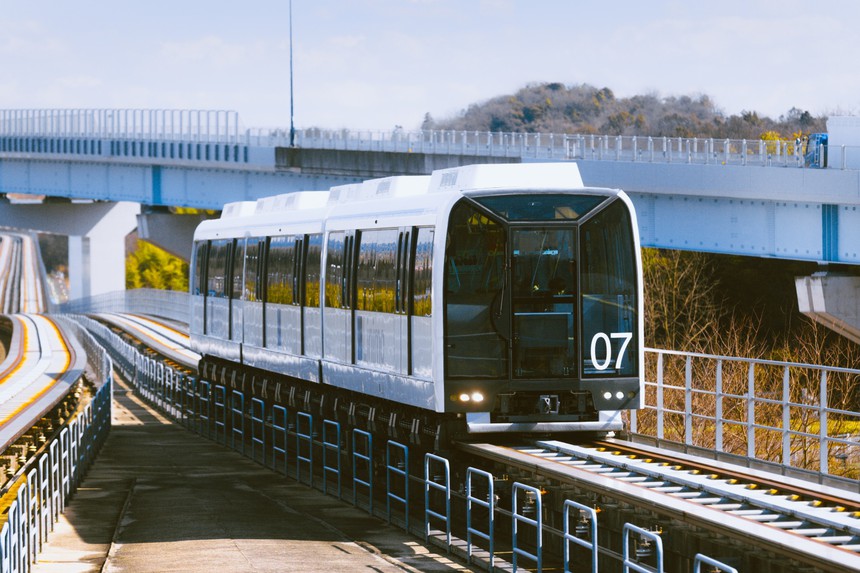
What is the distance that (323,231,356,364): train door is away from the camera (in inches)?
838

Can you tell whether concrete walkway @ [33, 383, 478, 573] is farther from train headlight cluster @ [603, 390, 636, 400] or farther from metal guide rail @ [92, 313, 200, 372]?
metal guide rail @ [92, 313, 200, 372]

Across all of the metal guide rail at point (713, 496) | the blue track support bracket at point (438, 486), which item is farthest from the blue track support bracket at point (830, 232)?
the metal guide rail at point (713, 496)

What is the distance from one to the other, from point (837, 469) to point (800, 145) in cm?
1074

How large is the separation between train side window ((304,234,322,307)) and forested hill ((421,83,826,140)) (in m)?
88.6

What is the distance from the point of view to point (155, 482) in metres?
22.9

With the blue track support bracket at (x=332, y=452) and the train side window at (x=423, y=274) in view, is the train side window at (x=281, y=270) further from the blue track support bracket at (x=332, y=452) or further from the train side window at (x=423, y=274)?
the train side window at (x=423, y=274)

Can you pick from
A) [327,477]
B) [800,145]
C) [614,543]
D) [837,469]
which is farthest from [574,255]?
[800,145]

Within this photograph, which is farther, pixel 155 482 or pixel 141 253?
pixel 141 253

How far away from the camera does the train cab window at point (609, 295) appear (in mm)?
17203

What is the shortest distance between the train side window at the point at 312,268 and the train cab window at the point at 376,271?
2156 mm

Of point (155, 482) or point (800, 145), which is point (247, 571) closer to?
point (155, 482)

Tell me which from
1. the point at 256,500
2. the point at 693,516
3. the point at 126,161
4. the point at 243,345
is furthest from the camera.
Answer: the point at 126,161

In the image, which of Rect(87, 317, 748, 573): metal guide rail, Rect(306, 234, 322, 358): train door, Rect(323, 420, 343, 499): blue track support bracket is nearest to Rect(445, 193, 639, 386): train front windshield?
Rect(87, 317, 748, 573): metal guide rail

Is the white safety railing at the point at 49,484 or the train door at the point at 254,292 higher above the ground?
the train door at the point at 254,292
